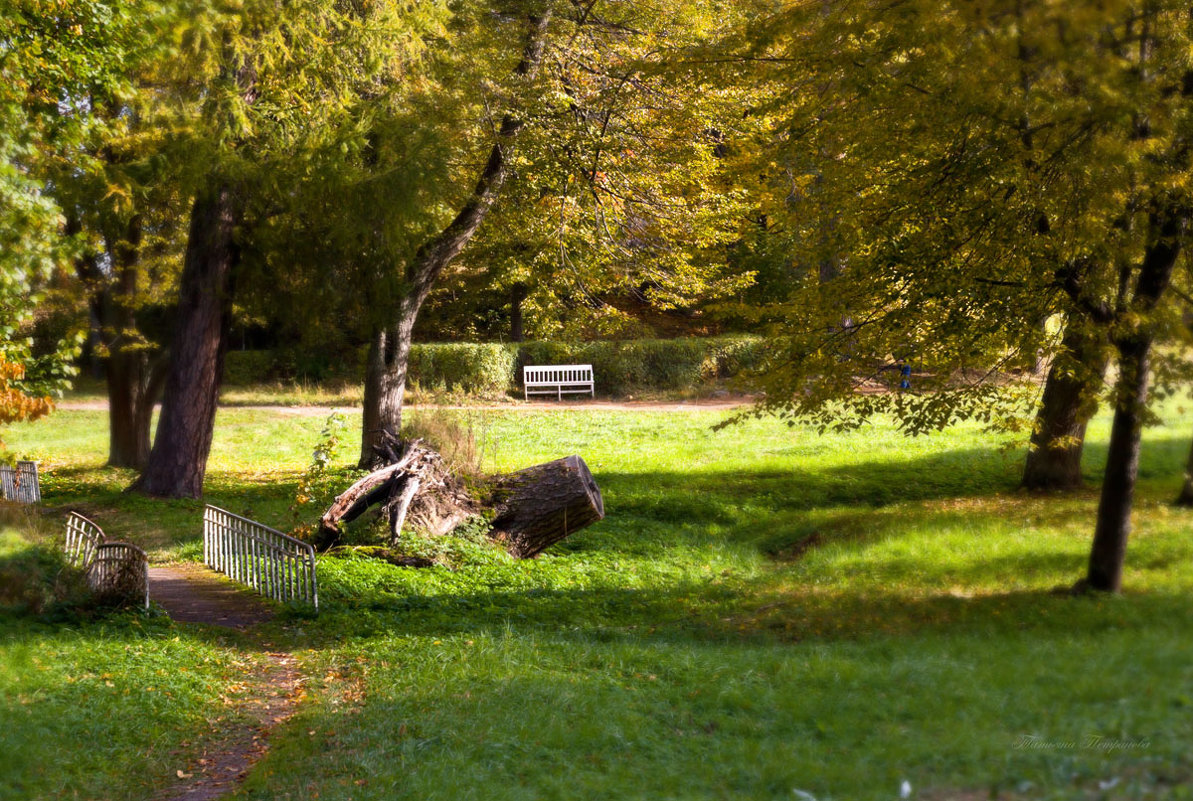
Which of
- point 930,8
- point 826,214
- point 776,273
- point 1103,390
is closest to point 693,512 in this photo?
point 826,214

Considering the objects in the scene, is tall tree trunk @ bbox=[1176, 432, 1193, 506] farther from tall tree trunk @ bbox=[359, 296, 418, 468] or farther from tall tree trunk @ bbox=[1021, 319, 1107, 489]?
tall tree trunk @ bbox=[359, 296, 418, 468]

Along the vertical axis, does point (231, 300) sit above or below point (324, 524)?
above

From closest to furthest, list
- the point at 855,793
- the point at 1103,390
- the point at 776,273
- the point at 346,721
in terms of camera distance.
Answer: the point at 855,793 → the point at 346,721 → the point at 1103,390 → the point at 776,273

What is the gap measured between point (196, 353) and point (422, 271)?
377 centimetres

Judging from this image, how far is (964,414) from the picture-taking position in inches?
372

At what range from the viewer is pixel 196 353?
51.4 feet

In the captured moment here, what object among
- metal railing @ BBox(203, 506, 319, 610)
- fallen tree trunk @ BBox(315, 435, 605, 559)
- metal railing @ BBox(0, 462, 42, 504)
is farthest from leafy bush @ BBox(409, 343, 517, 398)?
metal railing @ BBox(203, 506, 319, 610)

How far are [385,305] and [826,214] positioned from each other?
7.32m

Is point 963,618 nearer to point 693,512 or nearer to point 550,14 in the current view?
point 693,512

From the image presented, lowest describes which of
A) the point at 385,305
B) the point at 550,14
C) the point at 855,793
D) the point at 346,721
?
the point at 346,721

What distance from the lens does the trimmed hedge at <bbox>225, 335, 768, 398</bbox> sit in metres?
31.2

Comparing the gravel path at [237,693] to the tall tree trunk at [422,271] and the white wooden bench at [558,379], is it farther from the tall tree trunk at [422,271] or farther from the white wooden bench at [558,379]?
the white wooden bench at [558,379]

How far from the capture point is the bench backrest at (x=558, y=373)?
31.0 m

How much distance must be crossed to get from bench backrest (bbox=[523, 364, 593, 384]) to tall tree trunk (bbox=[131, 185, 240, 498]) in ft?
50.4
